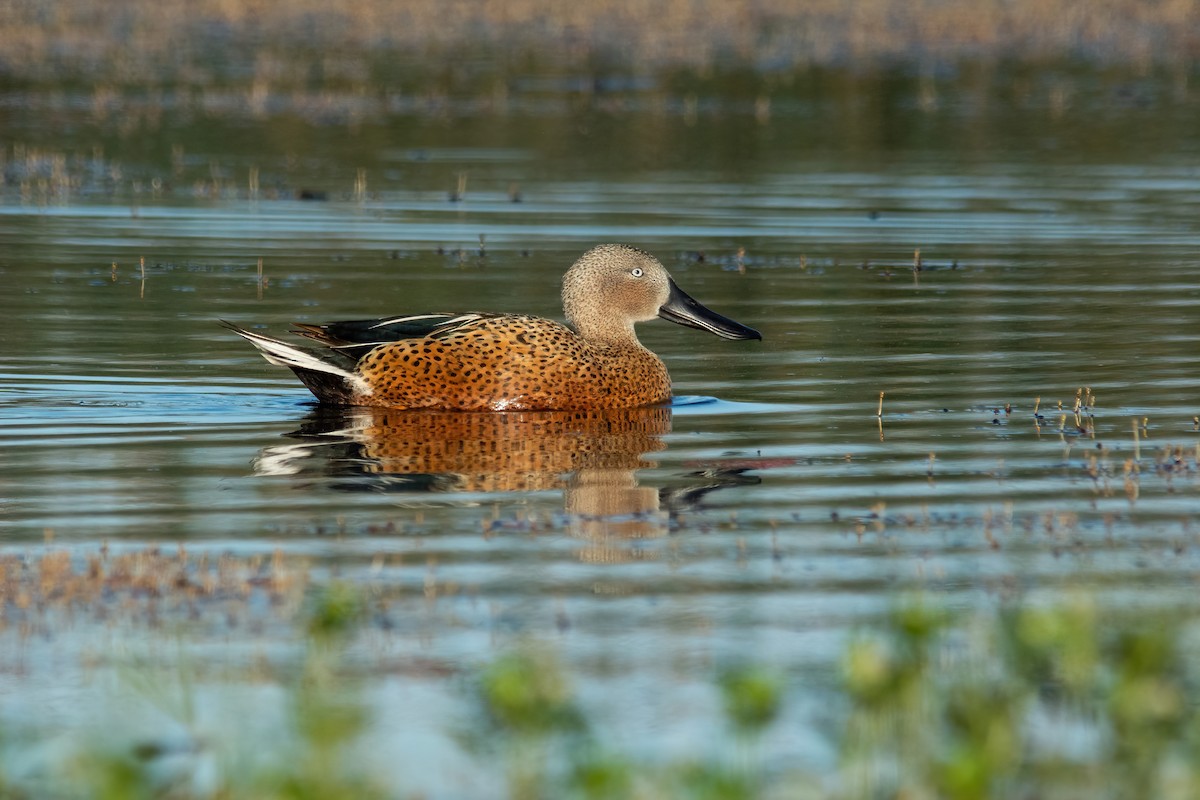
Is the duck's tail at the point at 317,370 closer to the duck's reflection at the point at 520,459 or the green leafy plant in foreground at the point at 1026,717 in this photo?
the duck's reflection at the point at 520,459

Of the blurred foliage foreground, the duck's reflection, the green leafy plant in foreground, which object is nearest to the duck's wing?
the duck's reflection

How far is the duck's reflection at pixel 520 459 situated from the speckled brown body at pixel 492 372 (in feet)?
0.22

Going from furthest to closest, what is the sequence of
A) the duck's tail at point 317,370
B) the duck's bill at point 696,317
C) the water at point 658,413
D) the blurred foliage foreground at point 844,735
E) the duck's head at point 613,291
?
the duck's bill at point 696,317 → the duck's head at point 613,291 → the duck's tail at point 317,370 → the water at point 658,413 → the blurred foliage foreground at point 844,735

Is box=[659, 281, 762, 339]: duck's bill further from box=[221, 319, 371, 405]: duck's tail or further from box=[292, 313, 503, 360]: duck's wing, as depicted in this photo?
box=[221, 319, 371, 405]: duck's tail

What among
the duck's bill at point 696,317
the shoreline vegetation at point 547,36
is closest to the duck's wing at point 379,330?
the duck's bill at point 696,317

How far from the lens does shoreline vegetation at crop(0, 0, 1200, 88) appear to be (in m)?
35.9

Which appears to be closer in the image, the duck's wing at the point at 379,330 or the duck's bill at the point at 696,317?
the duck's wing at the point at 379,330

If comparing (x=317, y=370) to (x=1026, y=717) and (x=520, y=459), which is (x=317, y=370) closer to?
(x=520, y=459)

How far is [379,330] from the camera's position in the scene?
11.4 metres

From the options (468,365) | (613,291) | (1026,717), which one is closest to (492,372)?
(468,365)

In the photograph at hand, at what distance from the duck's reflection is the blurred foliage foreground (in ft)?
6.34

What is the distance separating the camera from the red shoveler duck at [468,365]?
11.1 meters

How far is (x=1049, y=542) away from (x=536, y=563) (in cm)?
168

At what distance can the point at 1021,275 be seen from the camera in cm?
1641
